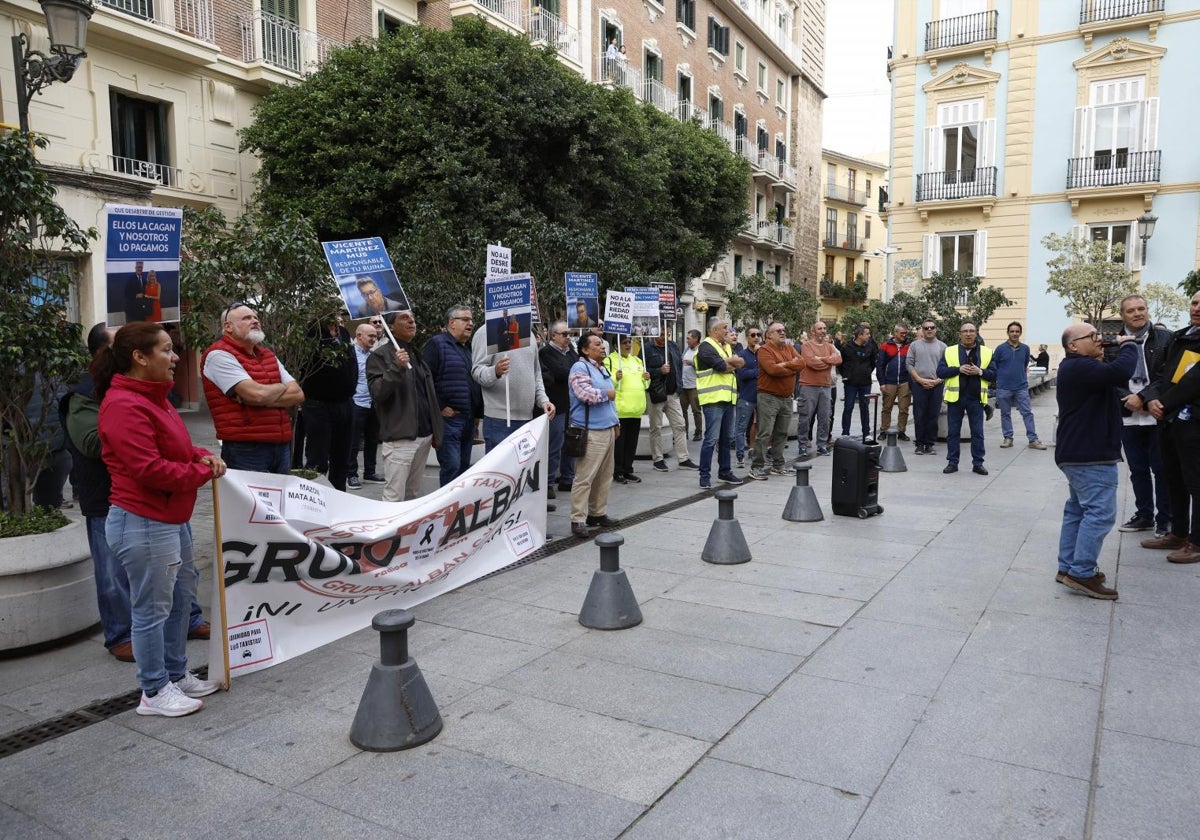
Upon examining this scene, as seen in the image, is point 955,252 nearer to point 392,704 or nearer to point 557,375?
point 557,375

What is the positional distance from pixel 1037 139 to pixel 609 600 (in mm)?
31270

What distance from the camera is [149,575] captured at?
12.8 feet

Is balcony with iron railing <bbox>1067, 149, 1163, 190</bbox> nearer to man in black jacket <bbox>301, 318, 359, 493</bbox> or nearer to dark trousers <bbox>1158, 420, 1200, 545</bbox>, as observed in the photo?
dark trousers <bbox>1158, 420, 1200, 545</bbox>

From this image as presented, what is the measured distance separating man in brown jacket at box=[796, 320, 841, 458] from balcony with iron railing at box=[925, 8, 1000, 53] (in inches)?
940

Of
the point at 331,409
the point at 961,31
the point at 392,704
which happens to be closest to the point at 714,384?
the point at 331,409

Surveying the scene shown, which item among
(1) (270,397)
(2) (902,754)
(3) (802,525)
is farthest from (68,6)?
(2) (902,754)

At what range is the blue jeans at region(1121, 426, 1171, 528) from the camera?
745 cm

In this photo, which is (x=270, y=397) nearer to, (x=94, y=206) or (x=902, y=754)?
(x=902, y=754)

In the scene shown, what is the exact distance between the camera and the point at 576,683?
4340 mm

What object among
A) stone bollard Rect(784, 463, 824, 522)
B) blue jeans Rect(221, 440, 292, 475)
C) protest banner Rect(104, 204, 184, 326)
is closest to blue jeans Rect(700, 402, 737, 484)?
stone bollard Rect(784, 463, 824, 522)

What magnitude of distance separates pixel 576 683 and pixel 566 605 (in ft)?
4.26

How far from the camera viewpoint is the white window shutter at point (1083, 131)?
29.2 metres

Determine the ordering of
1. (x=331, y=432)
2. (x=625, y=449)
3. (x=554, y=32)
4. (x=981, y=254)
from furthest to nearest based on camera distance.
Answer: (x=981, y=254) < (x=554, y=32) < (x=625, y=449) < (x=331, y=432)

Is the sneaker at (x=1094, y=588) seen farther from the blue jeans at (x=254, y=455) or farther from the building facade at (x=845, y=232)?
the building facade at (x=845, y=232)
